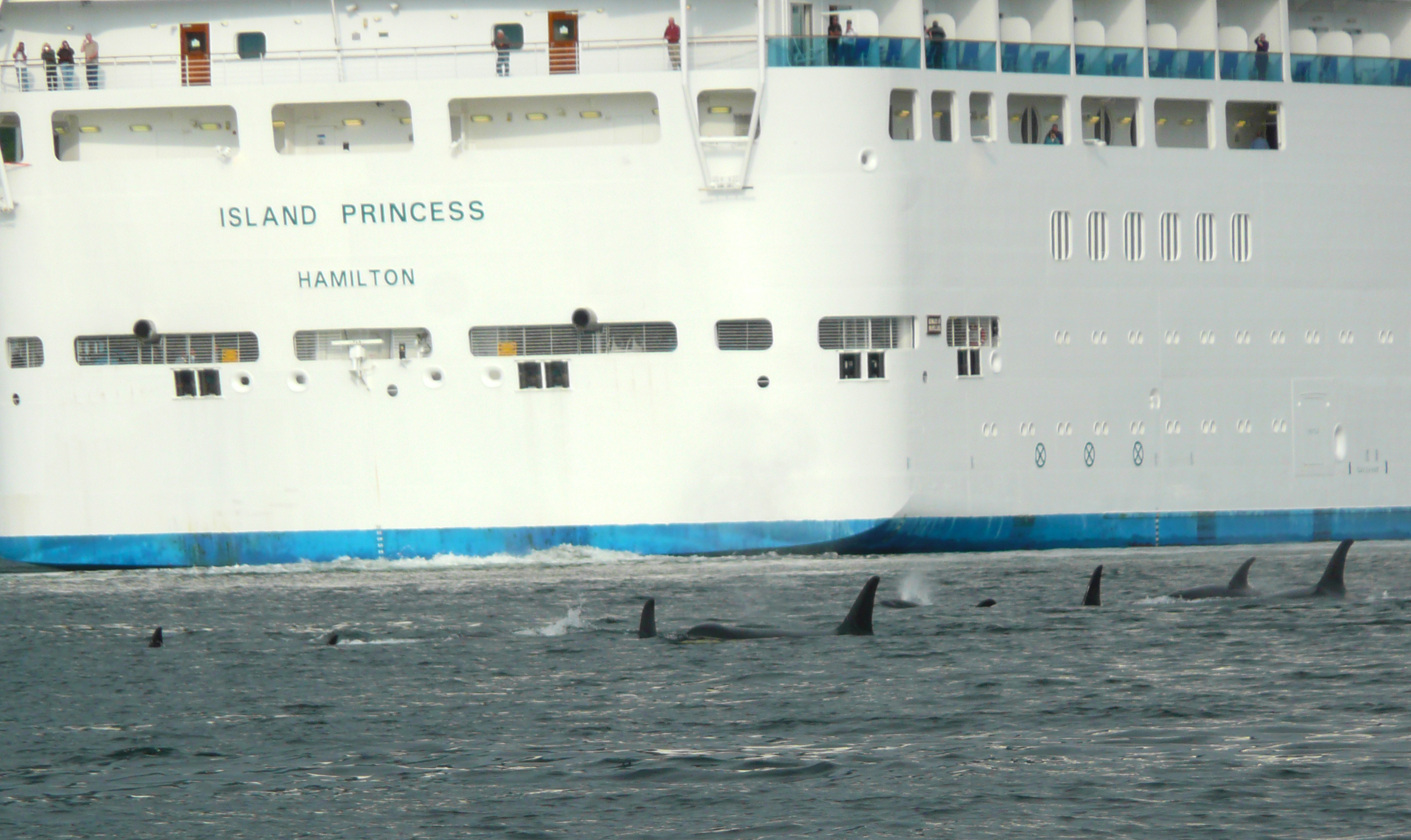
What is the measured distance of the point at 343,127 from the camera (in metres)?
36.6

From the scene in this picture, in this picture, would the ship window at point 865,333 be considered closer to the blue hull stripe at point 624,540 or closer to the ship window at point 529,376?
the blue hull stripe at point 624,540

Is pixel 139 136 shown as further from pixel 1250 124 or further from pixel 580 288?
pixel 1250 124

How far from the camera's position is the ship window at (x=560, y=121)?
3603 cm

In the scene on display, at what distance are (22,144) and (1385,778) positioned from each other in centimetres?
3038

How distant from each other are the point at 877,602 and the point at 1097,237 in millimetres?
12977

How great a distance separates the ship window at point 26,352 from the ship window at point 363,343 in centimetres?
526

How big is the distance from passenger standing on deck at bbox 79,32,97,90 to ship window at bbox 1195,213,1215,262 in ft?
75.1

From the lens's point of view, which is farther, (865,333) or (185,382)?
(185,382)

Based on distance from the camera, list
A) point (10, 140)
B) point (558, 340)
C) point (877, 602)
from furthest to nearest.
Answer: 1. point (10, 140)
2. point (558, 340)
3. point (877, 602)

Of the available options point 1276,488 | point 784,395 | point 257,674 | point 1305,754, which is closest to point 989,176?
point 784,395

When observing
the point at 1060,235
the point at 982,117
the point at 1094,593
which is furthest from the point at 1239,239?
the point at 1094,593

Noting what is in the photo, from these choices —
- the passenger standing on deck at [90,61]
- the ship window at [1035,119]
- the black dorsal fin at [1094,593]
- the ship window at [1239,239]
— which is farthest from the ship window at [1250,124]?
the passenger standing on deck at [90,61]

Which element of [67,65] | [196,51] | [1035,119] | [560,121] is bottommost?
[1035,119]

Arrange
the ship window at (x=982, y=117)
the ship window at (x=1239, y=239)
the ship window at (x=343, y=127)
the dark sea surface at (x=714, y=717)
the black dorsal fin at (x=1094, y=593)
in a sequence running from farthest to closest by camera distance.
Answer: the ship window at (x=1239, y=239), the ship window at (x=982, y=117), the ship window at (x=343, y=127), the black dorsal fin at (x=1094, y=593), the dark sea surface at (x=714, y=717)
